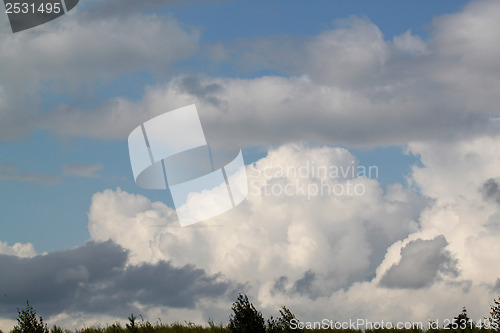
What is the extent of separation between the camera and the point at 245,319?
2986cm

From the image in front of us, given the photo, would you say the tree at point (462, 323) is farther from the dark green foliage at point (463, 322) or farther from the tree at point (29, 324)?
the tree at point (29, 324)

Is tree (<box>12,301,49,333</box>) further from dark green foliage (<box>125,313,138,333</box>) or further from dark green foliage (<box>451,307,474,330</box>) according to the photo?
dark green foliage (<box>451,307,474,330</box>)

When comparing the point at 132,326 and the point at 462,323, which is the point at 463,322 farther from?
Result: the point at 132,326

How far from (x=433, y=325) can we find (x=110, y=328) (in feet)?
66.5

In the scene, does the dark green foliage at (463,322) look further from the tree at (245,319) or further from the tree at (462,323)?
the tree at (245,319)

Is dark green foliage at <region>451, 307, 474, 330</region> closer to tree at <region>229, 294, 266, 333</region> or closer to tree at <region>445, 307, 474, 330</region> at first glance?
tree at <region>445, 307, 474, 330</region>

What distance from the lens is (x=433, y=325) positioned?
31.3 metres

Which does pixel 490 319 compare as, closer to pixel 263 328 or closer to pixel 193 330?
pixel 263 328

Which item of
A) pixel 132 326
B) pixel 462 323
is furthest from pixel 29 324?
pixel 462 323

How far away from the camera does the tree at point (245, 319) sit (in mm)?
29531

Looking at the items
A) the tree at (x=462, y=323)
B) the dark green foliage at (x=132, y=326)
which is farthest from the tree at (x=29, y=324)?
the tree at (x=462, y=323)

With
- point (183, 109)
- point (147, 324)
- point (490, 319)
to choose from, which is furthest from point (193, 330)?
point (490, 319)

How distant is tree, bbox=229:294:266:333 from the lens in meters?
29.5

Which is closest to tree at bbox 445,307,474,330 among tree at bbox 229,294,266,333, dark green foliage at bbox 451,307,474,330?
dark green foliage at bbox 451,307,474,330
